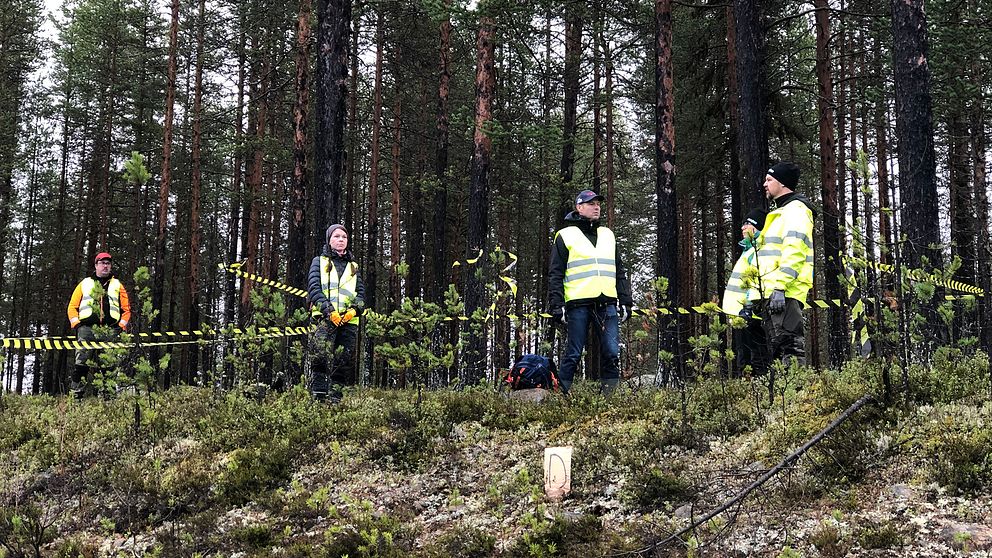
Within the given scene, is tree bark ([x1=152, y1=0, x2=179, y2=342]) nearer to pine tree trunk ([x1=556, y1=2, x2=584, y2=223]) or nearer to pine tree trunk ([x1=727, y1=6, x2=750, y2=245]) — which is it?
pine tree trunk ([x1=556, y1=2, x2=584, y2=223])

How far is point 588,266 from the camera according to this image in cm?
689

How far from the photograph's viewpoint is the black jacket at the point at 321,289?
7586 millimetres

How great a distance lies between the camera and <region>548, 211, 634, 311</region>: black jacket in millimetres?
6906

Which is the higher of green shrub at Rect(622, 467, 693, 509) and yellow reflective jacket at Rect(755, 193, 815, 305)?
yellow reflective jacket at Rect(755, 193, 815, 305)

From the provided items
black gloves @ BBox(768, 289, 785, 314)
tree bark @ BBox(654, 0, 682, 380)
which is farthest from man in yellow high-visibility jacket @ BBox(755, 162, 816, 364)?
tree bark @ BBox(654, 0, 682, 380)

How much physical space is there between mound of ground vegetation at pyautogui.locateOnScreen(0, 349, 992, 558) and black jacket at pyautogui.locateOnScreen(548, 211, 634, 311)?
1.00 m

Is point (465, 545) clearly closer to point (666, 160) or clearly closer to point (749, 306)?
point (749, 306)

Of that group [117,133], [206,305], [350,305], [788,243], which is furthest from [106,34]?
[788,243]

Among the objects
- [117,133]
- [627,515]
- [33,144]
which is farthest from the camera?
[33,144]

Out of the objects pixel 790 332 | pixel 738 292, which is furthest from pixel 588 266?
pixel 790 332

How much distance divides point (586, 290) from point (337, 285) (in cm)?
296

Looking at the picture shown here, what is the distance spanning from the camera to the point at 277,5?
1540 cm

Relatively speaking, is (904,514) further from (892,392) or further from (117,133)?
(117,133)

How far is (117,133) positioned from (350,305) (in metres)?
23.2
